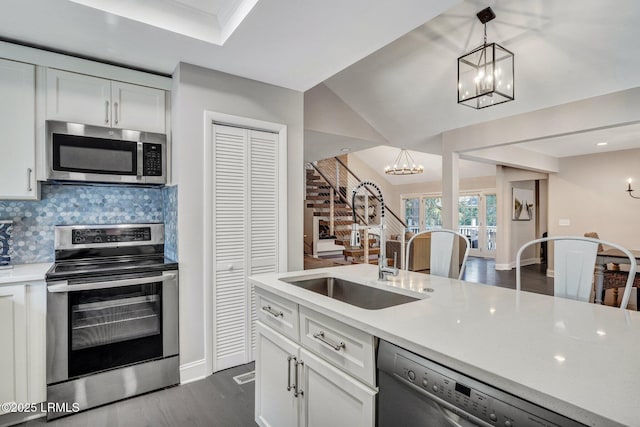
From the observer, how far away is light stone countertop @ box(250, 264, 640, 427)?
27.9 inches

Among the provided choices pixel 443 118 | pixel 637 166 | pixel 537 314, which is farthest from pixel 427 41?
pixel 637 166

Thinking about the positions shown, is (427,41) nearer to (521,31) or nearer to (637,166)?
(521,31)

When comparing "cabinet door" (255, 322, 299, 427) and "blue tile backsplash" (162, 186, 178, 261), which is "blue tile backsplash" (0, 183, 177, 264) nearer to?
"blue tile backsplash" (162, 186, 178, 261)

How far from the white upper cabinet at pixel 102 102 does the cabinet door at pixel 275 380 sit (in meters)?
1.98

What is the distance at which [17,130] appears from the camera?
2.31m

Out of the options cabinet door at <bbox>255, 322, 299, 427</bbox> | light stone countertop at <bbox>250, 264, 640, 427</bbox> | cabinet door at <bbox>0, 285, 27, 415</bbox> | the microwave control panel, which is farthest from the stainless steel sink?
cabinet door at <bbox>0, 285, 27, 415</bbox>

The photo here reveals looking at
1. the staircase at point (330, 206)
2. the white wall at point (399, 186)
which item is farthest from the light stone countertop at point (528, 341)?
the white wall at point (399, 186)

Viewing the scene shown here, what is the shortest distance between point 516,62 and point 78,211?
14.6 ft

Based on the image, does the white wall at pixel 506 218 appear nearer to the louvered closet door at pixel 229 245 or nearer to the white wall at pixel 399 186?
the white wall at pixel 399 186

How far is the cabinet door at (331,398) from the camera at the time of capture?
118 centimetres

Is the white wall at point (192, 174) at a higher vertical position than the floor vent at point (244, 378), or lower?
higher

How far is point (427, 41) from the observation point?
350cm

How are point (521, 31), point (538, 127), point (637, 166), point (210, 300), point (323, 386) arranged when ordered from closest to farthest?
point (323, 386) → point (210, 300) → point (521, 31) → point (538, 127) → point (637, 166)

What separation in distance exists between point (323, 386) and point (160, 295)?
65.4 inches
